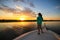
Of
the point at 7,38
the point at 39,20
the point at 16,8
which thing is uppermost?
the point at 16,8

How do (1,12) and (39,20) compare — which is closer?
(39,20)

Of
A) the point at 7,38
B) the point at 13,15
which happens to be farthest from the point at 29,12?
the point at 7,38

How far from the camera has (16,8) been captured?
409cm

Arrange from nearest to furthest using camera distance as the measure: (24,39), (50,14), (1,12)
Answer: (24,39) < (1,12) < (50,14)

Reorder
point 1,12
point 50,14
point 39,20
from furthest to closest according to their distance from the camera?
point 50,14, point 1,12, point 39,20

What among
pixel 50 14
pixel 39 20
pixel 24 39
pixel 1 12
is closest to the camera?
pixel 24 39

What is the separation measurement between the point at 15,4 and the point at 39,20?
82cm

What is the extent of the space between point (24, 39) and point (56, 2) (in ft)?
4.75

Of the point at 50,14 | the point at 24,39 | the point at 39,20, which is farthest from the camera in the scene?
the point at 50,14

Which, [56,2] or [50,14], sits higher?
[56,2]

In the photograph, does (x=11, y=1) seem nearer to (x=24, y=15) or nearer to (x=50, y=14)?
(x=24, y=15)

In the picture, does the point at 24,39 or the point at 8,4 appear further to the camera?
the point at 8,4

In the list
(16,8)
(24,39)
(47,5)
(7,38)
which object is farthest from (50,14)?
(7,38)

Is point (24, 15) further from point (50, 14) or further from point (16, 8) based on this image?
point (50, 14)
